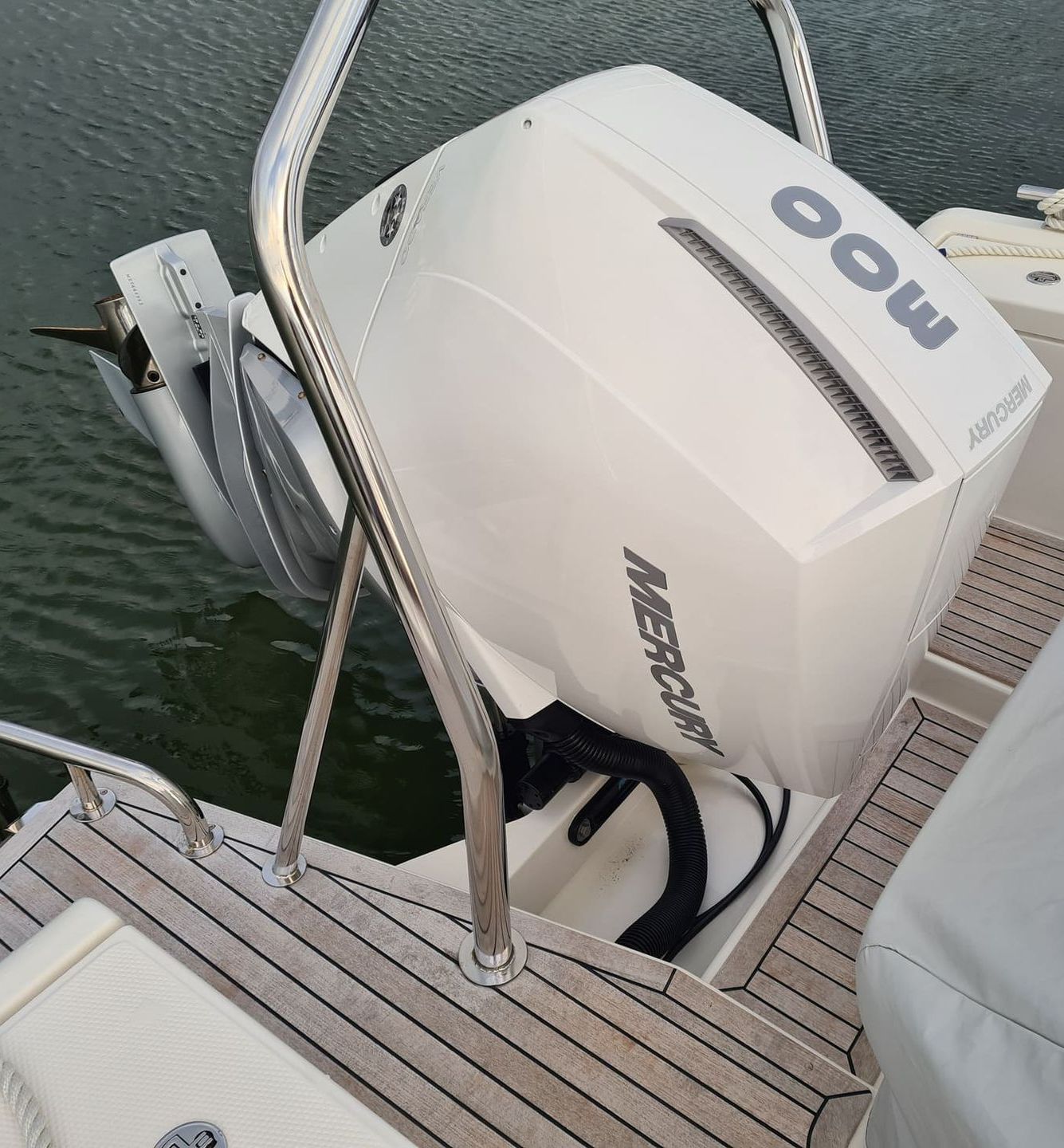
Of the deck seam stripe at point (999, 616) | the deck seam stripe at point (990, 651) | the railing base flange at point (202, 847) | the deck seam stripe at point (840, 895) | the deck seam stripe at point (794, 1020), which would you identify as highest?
the railing base flange at point (202, 847)

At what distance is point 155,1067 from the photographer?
2.89 feet

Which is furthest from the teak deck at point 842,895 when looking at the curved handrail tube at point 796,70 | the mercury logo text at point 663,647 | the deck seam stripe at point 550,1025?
the curved handrail tube at point 796,70

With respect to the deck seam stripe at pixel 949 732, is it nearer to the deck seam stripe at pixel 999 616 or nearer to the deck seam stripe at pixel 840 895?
the deck seam stripe at pixel 999 616

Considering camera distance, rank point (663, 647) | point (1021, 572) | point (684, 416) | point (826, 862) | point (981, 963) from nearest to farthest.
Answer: point (981, 963)
point (684, 416)
point (663, 647)
point (826, 862)
point (1021, 572)

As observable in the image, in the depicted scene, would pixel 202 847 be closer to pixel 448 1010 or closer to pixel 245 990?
pixel 245 990

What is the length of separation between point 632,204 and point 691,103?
240 mm

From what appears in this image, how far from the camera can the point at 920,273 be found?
1235 millimetres

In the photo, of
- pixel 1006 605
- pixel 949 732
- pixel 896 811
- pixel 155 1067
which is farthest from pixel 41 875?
Answer: pixel 1006 605

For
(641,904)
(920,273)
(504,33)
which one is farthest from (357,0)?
(504,33)

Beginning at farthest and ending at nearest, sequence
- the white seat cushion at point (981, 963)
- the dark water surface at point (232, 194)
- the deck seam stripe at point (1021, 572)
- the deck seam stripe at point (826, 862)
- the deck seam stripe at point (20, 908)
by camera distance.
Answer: the dark water surface at point (232, 194), the deck seam stripe at point (1021, 572), the deck seam stripe at point (826, 862), the deck seam stripe at point (20, 908), the white seat cushion at point (981, 963)

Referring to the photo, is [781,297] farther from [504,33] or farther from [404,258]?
[504,33]

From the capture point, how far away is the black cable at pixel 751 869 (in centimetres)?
152

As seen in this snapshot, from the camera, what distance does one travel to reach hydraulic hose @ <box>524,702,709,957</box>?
1459 millimetres

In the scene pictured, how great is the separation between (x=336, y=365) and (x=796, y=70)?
1.03m
